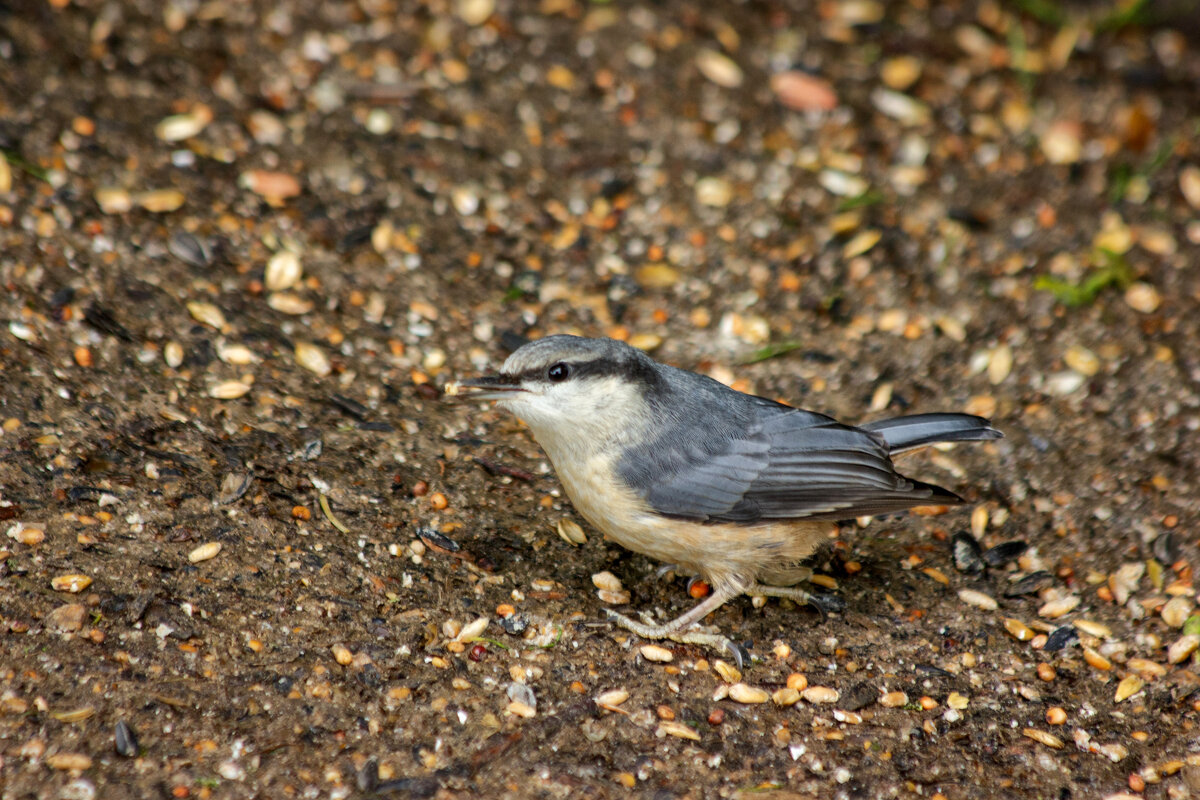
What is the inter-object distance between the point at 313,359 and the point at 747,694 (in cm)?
235

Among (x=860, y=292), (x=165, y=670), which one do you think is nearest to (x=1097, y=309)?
(x=860, y=292)

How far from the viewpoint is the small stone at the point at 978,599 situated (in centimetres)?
424

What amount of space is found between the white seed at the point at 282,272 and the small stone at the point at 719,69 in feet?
8.91

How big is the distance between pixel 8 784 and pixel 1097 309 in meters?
4.98

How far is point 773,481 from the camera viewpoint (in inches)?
154

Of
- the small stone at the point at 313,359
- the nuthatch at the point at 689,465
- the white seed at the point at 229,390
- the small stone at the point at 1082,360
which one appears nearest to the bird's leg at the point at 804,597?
the nuthatch at the point at 689,465

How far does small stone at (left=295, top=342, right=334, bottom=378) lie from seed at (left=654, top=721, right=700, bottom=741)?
217 cm

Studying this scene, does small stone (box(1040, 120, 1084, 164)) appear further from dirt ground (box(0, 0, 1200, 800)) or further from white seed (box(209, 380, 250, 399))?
white seed (box(209, 380, 250, 399))

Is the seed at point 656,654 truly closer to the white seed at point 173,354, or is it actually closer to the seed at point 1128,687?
the seed at point 1128,687

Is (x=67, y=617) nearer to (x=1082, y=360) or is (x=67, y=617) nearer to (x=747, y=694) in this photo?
(x=747, y=694)

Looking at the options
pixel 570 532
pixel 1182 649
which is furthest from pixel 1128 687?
pixel 570 532

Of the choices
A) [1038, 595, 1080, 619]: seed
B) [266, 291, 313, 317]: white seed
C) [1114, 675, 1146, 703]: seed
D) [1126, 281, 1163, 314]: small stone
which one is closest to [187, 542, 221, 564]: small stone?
[266, 291, 313, 317]: white seed

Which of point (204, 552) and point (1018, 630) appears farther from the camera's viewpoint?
point (1018, 630)

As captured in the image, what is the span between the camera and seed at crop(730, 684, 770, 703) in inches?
145
